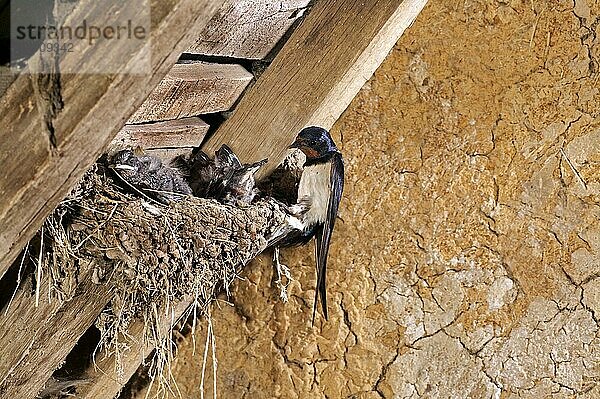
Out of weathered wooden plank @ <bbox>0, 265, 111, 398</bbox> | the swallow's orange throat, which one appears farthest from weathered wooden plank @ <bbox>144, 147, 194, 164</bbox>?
weathered wooden plank @ <bbox>0, 265, 111, 398</bbox>

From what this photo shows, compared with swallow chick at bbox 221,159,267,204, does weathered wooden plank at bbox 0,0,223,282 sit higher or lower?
lower

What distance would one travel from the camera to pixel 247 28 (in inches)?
57.4

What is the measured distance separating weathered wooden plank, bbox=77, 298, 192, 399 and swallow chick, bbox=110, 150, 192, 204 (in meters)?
0.25

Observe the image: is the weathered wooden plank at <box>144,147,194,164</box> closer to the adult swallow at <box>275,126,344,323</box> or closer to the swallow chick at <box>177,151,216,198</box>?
the swallow chick at <box>177,151,216,198</box>

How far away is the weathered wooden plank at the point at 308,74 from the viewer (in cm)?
156

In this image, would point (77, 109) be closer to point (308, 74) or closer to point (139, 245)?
point (139, 245)

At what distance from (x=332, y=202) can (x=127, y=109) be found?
2.62ft

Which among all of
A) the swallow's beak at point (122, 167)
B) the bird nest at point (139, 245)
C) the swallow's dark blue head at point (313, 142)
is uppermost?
the swallow's dark blue head at point (313, 142)

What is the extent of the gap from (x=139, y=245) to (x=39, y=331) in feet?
0.79

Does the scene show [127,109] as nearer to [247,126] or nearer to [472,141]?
[247,126]

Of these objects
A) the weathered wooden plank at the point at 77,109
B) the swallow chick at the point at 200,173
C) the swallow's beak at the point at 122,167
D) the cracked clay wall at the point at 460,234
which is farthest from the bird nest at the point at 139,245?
the cracked clay wall at the point at 460,234

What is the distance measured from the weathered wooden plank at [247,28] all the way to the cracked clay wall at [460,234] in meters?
0.34

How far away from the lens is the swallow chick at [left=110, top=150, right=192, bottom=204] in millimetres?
1301

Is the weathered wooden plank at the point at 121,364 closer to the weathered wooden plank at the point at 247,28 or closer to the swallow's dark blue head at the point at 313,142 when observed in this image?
the swallow's dark blue head at the point at 313,142
